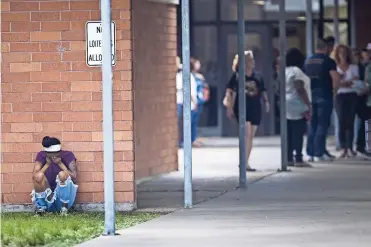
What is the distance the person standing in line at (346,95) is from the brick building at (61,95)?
27.4 feet

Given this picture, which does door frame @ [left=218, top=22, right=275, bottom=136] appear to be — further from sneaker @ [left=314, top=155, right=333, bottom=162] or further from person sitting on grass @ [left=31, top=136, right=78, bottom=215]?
person sitting on grass @ [left=31, top=136, right=78, bottom=215]

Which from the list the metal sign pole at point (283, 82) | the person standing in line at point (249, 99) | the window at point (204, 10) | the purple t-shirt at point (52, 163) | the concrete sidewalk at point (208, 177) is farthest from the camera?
the window at point (204, 10)

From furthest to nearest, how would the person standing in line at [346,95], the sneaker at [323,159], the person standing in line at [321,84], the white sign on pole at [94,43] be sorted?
1. the person standing in line at [346,95]
2. the sneaker at [323,159]
3. the person standing in line at [321,84]
4. the white sign on pole at [94,43]

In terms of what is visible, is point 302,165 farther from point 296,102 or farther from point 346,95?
point 346,95

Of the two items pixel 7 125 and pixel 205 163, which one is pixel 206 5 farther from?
pixel 7 125

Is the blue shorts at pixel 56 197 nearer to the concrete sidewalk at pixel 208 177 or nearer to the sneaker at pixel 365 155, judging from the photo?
the concrete sidewalk at pixel 208 177

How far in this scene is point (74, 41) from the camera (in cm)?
1499

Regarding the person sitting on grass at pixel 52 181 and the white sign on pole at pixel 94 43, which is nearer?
the white sign on pole at pixel 94 43

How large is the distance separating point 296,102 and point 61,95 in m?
6.91

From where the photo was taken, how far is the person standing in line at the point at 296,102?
21.1 meters

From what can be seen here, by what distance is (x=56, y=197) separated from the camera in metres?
14.7

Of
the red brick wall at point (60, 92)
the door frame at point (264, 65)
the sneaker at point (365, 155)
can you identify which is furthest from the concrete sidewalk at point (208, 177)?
the door frame at point (264, 65)

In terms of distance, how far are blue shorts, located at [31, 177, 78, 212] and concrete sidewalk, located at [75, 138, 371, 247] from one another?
1.23 m

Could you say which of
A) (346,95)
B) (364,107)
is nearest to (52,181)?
(346,95)
